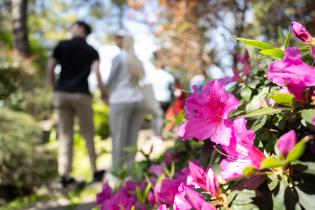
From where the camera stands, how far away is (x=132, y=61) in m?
4.48

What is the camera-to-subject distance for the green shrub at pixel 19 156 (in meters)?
4.76

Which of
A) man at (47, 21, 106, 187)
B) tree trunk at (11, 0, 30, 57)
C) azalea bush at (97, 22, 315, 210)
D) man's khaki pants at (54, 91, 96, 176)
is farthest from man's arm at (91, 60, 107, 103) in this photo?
tree trunk at (11, 0, 30, 57)

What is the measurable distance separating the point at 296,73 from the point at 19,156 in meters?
4.76

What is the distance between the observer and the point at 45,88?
11484 millimetres

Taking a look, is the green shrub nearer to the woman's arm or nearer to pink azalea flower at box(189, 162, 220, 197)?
the woman's arm

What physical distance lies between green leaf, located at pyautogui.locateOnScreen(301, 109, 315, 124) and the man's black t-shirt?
4.00m

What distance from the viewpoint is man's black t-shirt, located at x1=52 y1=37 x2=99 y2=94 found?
4.47 metres

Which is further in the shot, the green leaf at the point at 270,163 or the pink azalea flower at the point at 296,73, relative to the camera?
the pink azalea flower at the point at 296,73

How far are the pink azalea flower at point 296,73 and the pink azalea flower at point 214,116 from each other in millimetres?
127

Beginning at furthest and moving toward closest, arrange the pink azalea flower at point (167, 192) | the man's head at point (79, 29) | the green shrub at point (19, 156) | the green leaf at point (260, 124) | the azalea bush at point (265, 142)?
the green shrub at point (19, 156) → the man's head at point (79, 29) → the pink azalea flower at point (167, 192) → the green leaf at point (260, 124) → the azalea bush at point (265, 142)

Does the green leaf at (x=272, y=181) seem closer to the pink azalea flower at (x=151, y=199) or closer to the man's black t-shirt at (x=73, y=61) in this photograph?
the pink azalea flower at (x=151, y=199)

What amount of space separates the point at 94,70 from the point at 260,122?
386cm

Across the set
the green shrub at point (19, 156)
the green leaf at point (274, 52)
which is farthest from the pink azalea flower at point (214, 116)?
the green shrub at point (19, 156)

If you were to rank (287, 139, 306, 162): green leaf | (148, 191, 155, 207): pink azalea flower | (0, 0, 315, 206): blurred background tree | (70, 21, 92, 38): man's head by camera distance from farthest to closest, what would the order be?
(0, 0, 315, 206): blurred background tree
(70, 21, 92, 38): man's head
(148, 191, 155, 207): pink azalea flower
(287, 139, 306, 162): green leaf
